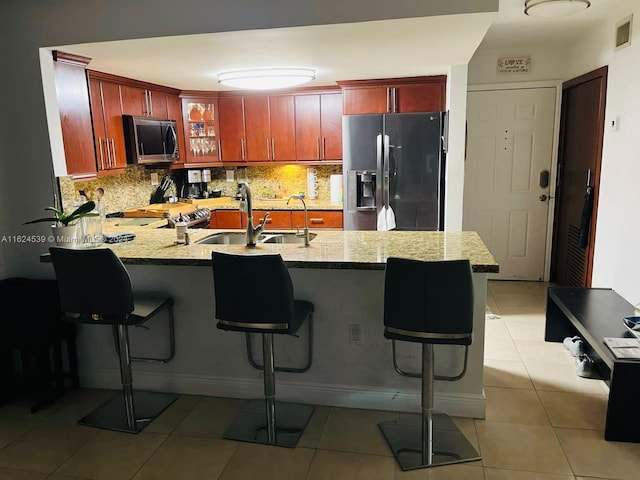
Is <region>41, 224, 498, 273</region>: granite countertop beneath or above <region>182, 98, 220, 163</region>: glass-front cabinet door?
beneath

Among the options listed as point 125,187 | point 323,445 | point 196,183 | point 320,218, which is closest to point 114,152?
point 125,187

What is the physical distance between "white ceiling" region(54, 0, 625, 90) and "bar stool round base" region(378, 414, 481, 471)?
2.11 meters

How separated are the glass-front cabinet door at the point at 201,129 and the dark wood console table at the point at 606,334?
12.2 feet

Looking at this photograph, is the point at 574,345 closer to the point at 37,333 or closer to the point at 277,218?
the point at 277,218

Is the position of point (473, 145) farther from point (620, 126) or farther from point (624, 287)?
point (624, 287)

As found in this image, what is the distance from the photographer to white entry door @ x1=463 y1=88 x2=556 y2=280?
494cm

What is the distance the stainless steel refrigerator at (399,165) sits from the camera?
14.8 feet

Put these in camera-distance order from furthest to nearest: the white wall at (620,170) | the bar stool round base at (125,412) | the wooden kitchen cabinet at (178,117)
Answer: the wooden kitchen cabinet at (178,117), the white wall at (620,170), the bar stool round base at (125,412)

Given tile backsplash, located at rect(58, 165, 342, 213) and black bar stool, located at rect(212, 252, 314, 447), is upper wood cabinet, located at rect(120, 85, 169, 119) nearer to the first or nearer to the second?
tile backsplash, located at rect(58, 165, 342, 213)

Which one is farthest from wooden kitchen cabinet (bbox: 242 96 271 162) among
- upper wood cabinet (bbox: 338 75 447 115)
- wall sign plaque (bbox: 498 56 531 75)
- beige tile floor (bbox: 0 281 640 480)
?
beige tile floor (bbox: 0 281 640 480)

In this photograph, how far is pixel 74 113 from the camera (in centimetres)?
319

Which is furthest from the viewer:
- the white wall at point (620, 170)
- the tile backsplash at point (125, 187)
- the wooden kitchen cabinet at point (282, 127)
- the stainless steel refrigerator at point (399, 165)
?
the wooden kitchen cabinet at point (282, 127)

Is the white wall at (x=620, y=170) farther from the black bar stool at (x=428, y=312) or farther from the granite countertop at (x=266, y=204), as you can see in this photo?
the granite countertop at (x=266, y=204)

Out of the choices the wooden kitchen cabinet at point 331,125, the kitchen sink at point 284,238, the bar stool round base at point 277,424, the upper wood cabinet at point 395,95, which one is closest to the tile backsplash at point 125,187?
the wooden kitchen cabinet at point 331,125
